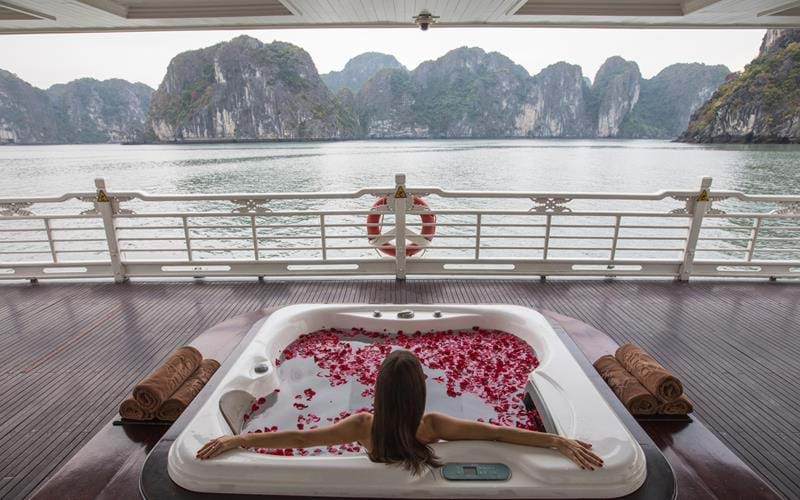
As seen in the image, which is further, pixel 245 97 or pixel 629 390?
pixel 245 97

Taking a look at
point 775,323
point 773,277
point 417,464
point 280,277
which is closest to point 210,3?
point 280,277

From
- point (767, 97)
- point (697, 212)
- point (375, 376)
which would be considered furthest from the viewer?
point (767, 97)

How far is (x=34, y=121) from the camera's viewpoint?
39.0 metres

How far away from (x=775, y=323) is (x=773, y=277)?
45.2 inches

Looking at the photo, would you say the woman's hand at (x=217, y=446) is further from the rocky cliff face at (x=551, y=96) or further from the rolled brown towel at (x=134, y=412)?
the rocky cliff face at (x=551, y=96)

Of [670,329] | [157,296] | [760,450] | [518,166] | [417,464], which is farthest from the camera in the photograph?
[518,166]

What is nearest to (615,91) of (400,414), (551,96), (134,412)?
(551,96)

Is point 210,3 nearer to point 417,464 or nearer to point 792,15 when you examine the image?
point 417,464

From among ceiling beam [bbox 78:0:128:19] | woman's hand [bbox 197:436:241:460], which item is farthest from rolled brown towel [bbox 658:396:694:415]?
ceiling beam [bbox 78:0:128:19]

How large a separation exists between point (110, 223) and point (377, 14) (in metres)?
2.98

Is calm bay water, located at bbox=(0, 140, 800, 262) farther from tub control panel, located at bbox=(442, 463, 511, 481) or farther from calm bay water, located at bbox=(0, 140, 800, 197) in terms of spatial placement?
tub control panel, located at bbox=(442, 463, 511, 481)

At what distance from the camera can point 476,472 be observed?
1.40 meters

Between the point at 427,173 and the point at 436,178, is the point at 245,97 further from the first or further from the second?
the point at 436,178

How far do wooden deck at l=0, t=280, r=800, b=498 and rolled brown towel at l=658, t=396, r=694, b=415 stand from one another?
30 cm
